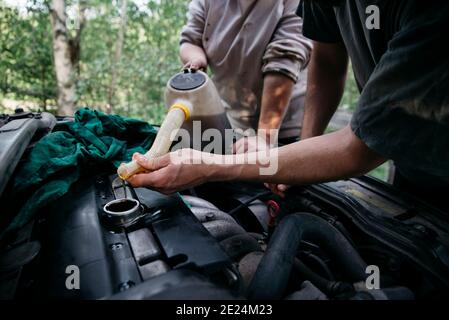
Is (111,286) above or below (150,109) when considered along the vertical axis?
above

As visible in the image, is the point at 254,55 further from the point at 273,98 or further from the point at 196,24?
the point at 196,24

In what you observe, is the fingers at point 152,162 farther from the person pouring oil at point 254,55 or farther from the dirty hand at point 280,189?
the person pouring oil at point 254,55

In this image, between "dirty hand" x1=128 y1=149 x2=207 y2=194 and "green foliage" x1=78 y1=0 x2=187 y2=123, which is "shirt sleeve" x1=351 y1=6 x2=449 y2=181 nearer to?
"dirty hand" x1=128 y1=149 x2=207 y2=194

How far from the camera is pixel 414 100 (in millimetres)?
825

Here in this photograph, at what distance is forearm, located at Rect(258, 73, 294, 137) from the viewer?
190cm

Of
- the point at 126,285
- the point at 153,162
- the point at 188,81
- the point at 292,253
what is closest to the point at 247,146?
the point at 188,81

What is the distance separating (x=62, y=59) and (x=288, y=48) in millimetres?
4545

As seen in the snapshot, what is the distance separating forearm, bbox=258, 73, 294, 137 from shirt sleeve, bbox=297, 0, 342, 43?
337 millimetres

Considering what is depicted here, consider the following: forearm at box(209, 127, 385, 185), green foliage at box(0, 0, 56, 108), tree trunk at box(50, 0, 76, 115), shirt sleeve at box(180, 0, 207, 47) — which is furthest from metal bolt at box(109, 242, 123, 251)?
green foliage at box(0, 0, 56, 108)

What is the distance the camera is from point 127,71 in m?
6.56

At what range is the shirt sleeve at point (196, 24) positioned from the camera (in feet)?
7.14
